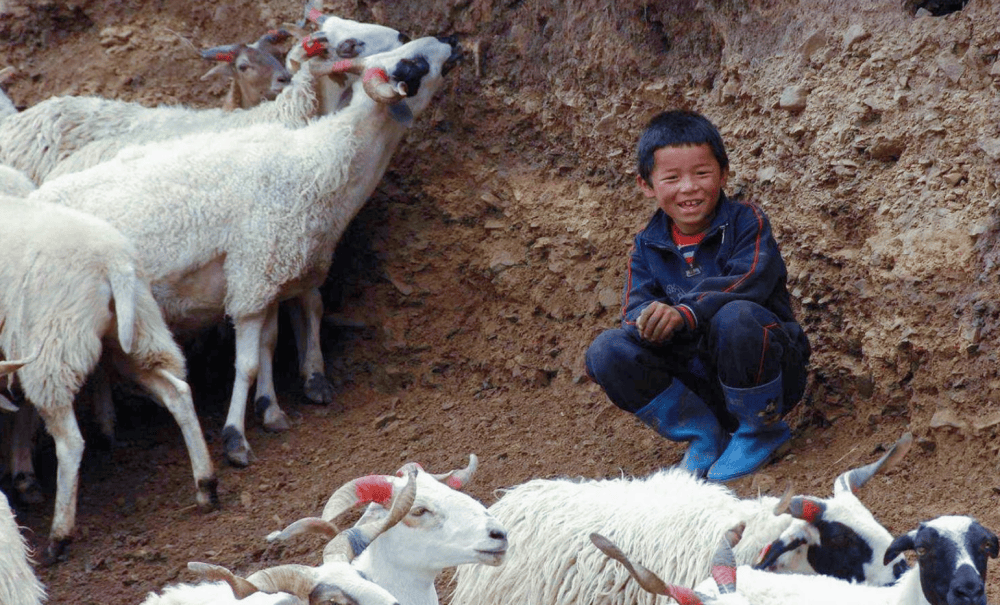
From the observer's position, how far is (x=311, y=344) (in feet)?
23.5

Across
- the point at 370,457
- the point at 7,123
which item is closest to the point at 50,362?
the point at 370,457

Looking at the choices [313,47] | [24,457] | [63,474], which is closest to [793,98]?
[313,47]

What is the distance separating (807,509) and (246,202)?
12.3 feet

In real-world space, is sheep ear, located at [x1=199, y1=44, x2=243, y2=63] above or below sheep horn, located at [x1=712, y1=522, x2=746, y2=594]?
above

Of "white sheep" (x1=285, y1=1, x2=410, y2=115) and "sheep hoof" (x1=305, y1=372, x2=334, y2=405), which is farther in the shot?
"white sheep" (x1=285, y1=1, x2=410, y2=115)

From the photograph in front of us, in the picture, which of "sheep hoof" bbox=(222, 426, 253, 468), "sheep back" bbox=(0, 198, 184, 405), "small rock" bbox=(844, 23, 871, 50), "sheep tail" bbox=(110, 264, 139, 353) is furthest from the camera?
"sheep hoof" bbox=(222, 426, 253, 468)

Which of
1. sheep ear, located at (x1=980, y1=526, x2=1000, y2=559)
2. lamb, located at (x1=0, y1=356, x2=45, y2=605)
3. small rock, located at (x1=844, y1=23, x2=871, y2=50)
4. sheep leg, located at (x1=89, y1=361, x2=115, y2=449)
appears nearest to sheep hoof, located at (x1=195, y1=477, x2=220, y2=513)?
sheep leg, located at (x1=89, y1=361, x2=115, y2=449)

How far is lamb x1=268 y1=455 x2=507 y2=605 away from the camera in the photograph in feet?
12.9

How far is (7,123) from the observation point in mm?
7719

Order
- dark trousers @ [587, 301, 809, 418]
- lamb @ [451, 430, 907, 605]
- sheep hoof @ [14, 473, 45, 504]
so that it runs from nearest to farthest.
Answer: lamb @ [451, 430, 907, 605] → dark trousers @ [587, 301, 809, 418] → sheep hoof @ [14, 473, 45, 504]

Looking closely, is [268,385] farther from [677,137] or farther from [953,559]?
[953,559]

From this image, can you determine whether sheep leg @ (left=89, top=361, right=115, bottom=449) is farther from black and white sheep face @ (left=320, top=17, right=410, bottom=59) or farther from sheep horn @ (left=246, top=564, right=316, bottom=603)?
sheep horn @ (left=246, top=564, right=316, bottom=603)

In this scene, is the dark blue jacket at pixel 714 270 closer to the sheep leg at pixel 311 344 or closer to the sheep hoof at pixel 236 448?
the sheep hoof at pixel 236 448

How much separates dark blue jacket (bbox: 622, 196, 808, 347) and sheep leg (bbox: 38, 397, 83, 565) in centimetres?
251
